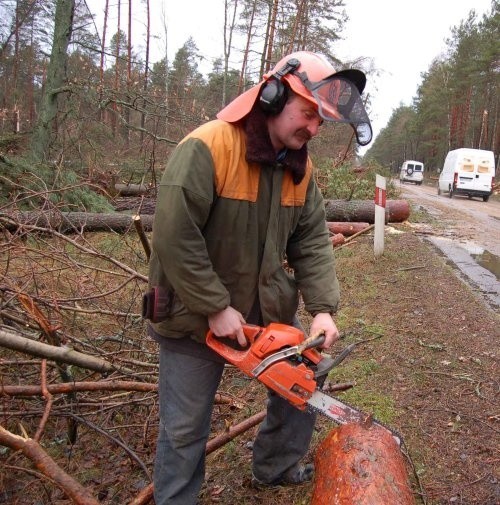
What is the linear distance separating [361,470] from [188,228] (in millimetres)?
1217

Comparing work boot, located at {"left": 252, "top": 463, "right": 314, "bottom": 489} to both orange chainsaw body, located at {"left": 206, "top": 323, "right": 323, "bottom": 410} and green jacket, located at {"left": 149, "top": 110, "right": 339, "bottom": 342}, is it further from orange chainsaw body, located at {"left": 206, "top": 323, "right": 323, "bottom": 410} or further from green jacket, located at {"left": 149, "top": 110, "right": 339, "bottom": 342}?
green jacket, located at {"left": 149, "top": 110, "right": 339, "bottom": 342}

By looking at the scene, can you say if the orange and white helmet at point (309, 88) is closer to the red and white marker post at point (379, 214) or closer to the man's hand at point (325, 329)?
the man's hand at point (325, 329)

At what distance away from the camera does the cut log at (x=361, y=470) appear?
1.84 m

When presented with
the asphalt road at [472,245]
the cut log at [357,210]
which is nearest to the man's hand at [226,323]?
the asphalt road at [472,245]

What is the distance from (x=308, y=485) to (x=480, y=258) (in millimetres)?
6622

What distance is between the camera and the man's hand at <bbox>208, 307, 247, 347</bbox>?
188 centimetres

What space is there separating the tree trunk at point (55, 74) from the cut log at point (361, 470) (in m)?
9.65

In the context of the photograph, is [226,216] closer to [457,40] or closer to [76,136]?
[76,136]

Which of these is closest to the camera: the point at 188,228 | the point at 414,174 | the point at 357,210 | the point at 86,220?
the point at 188,228

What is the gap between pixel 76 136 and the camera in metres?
9.55

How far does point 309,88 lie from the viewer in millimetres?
1793

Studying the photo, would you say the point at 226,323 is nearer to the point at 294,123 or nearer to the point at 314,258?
the point at 314,258

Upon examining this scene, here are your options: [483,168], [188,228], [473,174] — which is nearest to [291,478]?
[188,228]

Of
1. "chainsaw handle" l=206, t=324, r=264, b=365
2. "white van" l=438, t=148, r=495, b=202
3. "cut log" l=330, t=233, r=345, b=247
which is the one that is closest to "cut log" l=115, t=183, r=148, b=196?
"cut log" l=330, t=233, r=345, b=247
